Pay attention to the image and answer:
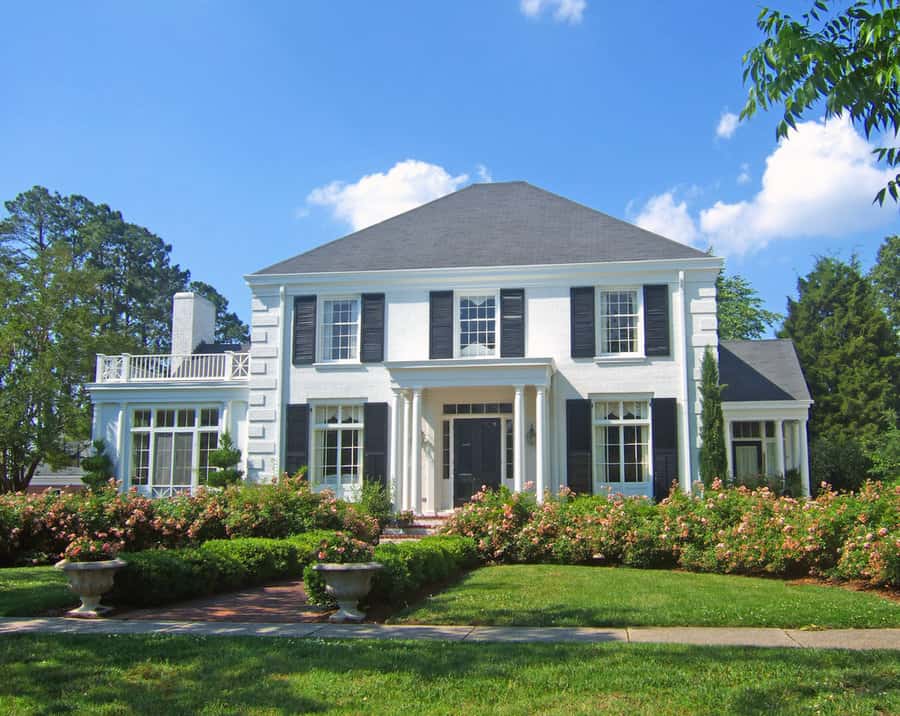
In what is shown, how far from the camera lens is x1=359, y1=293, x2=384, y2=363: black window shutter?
859 inches

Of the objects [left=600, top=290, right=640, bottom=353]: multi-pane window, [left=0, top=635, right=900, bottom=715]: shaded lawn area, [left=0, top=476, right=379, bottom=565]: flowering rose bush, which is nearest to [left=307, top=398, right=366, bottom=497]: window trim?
[left=0, top=476, right=379, bottom=565]: flowering rose bush

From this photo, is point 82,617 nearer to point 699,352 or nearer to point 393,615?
point 393,615

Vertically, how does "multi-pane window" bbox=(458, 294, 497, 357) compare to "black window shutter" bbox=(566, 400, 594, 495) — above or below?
above

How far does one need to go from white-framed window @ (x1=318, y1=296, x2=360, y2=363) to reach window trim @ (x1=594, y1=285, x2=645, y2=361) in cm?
630

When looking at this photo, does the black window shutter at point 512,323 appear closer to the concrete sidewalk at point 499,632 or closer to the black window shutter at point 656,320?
the black window shutter at point 656,320

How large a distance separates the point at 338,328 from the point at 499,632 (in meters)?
14.9

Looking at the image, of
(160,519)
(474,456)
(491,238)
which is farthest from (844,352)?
(160,519)

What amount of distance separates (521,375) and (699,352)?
14.7 feet

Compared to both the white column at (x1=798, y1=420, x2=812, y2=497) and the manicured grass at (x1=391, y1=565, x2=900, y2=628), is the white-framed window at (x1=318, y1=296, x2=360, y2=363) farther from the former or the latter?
the white column at (x1=798, y1=420, x2=812, y2=497)

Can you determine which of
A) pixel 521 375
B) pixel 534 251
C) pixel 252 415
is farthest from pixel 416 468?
pixel 534 251

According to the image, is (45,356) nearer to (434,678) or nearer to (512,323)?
(512,323)

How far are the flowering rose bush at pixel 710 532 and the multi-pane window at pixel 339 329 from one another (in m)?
7.69

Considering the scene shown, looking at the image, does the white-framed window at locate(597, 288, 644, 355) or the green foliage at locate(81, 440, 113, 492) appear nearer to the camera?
the white-framed window at locate(597, 288, 644, 355)

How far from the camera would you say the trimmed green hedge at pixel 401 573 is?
997cm
